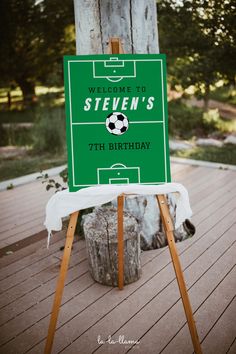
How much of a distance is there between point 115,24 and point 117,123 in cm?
125

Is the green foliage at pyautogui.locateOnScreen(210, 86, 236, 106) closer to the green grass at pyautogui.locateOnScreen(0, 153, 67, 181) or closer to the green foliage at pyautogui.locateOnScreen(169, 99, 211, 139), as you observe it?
the green foliage at pyautogui.locateOnScreen(169, 99, 211, 139)

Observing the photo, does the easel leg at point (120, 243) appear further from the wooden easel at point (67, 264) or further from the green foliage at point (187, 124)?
the green foliage at point (187, 124)

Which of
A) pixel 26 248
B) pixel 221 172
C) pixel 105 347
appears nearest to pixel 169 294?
pixel 105 347

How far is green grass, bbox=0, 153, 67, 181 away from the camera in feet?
20.6

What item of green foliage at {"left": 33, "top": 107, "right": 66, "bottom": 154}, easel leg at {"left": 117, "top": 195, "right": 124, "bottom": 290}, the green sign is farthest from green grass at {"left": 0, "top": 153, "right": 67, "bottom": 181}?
the green sign

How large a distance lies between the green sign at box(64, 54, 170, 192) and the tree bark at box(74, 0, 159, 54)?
40.1 inches

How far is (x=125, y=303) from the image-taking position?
2.56 m

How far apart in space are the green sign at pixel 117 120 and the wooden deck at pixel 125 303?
3.22 feet

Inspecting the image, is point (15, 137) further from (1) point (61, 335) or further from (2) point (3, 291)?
(1) point (61, 335)

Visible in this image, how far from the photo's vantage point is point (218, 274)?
2902 millimetres

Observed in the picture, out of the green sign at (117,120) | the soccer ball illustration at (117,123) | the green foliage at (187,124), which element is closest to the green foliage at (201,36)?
the green foliage at (187,124)

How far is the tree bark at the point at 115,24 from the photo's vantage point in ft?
9.48

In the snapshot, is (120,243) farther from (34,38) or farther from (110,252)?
(34,38)

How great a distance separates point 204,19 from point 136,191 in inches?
241
